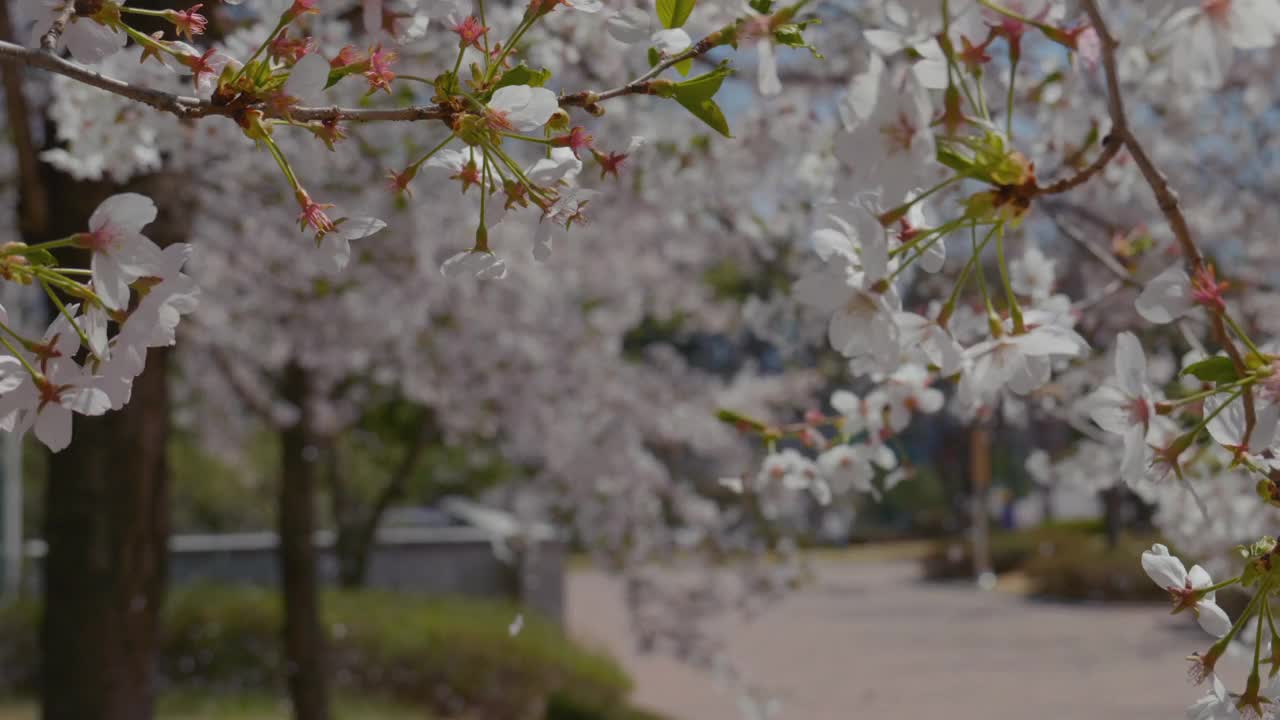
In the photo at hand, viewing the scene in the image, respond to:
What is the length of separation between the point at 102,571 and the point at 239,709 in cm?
527

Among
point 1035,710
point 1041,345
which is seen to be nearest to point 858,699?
point 1035,710

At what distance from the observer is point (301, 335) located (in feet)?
22.7

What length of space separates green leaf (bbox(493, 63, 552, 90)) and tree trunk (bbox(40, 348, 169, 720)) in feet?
10.3

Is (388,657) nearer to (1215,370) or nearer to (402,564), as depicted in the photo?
(402,564)

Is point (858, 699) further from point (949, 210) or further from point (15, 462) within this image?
point (15, 462)

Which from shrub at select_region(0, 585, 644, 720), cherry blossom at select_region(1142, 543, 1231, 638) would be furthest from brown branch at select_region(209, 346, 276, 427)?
cherry blossom at select_region(1142, 543, 1231, 638)

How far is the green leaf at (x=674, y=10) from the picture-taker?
1.18 meters

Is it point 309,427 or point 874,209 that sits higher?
point 309,427

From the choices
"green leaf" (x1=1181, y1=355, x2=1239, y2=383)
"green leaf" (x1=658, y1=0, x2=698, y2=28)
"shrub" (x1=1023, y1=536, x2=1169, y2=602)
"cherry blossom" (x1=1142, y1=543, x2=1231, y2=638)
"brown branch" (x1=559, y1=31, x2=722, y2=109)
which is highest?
"green leaf" (x1=658, y1=0, x2=698, y2=28)

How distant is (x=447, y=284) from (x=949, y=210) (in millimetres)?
4325

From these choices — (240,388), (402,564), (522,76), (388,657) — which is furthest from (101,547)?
(402,564)

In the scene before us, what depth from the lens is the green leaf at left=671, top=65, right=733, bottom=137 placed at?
1.15m

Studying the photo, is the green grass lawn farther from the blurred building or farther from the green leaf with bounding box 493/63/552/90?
the green leaf with bounding box 493/63/552/90

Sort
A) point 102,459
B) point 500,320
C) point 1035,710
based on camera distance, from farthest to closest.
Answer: point 1035,710 → point 500,320 → point 102,459
